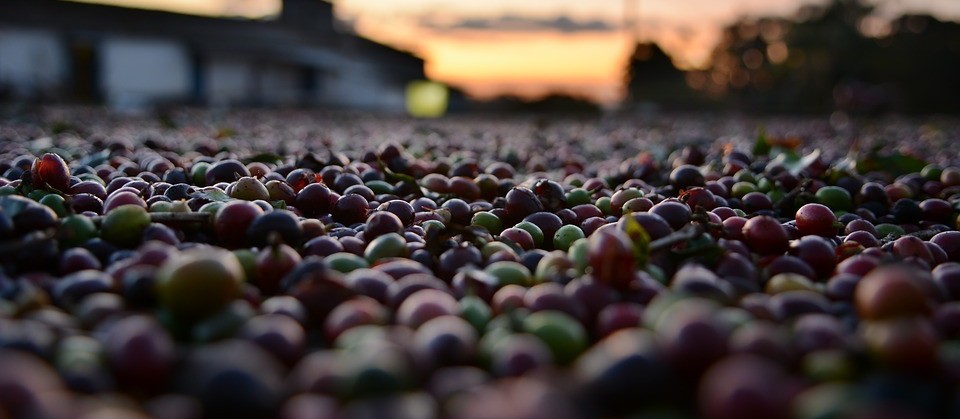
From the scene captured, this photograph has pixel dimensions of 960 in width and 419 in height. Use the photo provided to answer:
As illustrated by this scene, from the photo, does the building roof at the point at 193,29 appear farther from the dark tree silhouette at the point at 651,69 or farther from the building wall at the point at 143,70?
the dark tree silhouette at the point at 651,69

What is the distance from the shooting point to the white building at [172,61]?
24.2 metres

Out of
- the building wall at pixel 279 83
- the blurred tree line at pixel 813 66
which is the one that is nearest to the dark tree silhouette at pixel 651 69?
the blurred tree line at pixel 813 66

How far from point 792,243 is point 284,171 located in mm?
2929

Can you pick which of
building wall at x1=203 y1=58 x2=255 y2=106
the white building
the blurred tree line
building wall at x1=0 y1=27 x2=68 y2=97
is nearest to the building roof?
the white building

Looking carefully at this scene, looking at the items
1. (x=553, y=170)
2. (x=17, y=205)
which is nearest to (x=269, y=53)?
(x=553, y=170)

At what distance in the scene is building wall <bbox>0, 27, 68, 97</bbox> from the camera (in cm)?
2358

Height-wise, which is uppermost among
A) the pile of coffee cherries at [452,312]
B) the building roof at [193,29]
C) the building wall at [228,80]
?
the building roof at [193,29]

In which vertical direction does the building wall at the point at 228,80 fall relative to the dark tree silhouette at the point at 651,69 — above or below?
below

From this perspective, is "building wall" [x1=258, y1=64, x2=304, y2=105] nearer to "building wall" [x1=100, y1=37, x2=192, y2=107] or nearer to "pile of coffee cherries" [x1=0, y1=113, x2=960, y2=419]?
"building wall" [x1=100, y1=37, x2=192, y2=107]

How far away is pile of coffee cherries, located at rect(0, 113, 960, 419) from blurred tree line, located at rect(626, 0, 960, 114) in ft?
89.1

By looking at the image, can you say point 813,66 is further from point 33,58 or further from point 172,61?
point 33,58

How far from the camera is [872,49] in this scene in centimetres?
3784

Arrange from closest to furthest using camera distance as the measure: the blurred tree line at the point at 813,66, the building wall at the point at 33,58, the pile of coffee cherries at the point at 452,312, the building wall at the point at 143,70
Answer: the pile of coffee cherries at the point at 452,312, the building wall at the point at 33,58, the building wall at the point at 143,70, the blurred tree line at the point at 813,66

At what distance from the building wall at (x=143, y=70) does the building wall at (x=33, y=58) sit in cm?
142
